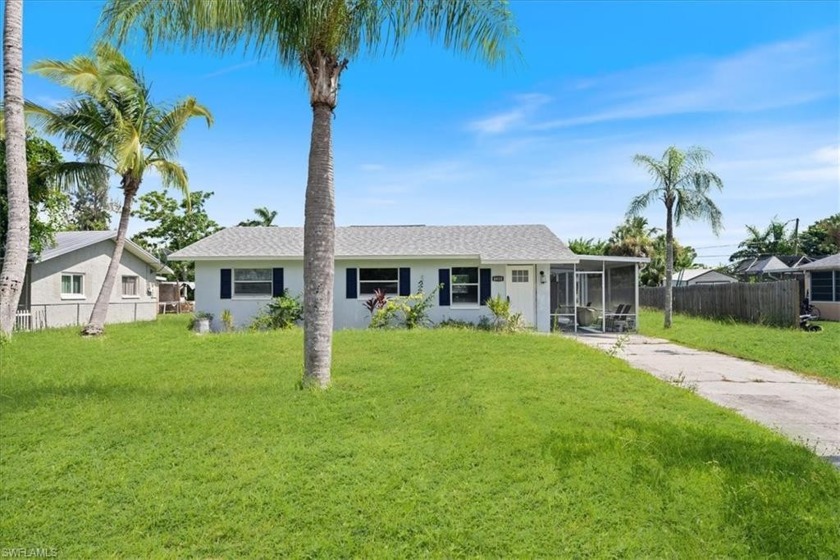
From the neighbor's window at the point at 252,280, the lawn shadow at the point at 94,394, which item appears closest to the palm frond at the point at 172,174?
the neighbor's window at the point at 252,280

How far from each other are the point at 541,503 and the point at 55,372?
27.1 ft

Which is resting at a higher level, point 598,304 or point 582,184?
point 582,184

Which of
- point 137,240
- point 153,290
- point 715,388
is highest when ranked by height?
point 137,240

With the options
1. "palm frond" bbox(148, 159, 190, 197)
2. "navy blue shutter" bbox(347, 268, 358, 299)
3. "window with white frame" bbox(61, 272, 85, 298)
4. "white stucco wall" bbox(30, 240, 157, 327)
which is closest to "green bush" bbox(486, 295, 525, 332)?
"navy blue shutter" bbox(347, 268, 358, 299)

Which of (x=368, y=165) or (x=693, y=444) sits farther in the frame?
(x=368, y=165)

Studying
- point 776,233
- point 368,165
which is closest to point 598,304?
point 368,165

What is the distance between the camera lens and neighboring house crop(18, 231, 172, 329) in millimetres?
17031

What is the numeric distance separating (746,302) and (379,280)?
1448 centimetres

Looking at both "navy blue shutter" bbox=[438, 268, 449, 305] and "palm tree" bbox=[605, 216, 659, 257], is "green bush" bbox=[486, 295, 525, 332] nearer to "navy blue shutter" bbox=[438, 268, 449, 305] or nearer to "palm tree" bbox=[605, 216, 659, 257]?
"navy blue shutter" bbox=[438, 268, 449, 305]

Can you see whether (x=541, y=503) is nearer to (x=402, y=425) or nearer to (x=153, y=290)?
(x=402, y=425)

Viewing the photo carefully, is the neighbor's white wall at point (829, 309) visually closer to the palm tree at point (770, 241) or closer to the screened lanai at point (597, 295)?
the screened lanai at point (597, 295)

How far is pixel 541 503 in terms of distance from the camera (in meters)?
3.86

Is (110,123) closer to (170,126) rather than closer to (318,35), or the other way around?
(170,126)

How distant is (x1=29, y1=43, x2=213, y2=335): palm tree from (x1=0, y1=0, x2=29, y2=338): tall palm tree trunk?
1910 mm
